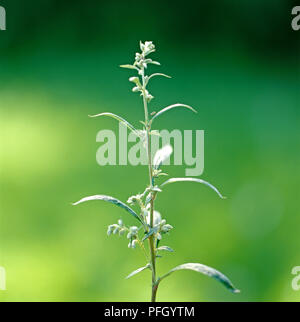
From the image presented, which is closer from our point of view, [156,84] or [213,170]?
[213,170]

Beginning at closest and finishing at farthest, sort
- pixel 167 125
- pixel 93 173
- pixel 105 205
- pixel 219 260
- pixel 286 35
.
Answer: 1. pixel 219 260
2. pixel 105 205
3. pixel 93 173
4. pixel 167 125
5. pixel 286 35

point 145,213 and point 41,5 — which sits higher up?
point 41,5

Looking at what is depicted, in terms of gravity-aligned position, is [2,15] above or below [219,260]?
above

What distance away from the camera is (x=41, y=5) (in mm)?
2021

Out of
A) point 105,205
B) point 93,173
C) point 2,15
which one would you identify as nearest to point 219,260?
point 105,205

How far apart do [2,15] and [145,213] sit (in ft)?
4.92

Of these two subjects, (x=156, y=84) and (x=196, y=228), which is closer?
(x=196, y=228)

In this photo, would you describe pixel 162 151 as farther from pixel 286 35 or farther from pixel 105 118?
pixel 286 35

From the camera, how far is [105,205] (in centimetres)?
96


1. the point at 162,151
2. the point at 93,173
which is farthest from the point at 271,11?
the point at 162,151

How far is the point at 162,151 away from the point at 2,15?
1.46 metres

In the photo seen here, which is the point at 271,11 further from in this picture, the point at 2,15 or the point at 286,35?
the point at 2,15

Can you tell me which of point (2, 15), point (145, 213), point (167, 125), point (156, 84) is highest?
point (2, 15)

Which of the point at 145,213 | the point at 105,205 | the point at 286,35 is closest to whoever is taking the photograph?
the point at 145,213
